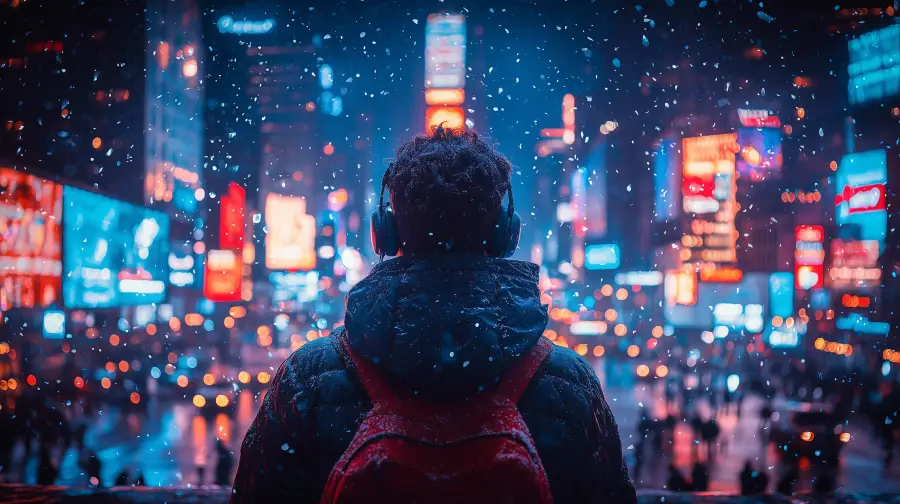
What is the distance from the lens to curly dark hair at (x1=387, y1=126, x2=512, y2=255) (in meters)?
1.65

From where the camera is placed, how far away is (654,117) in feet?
188

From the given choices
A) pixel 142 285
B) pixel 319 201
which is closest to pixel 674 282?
pixel 142 285

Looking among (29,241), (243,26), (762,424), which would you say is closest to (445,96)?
(29,241)

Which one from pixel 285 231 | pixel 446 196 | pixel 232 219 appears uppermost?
pixel 232 219

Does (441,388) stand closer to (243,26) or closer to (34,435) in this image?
(34,435)

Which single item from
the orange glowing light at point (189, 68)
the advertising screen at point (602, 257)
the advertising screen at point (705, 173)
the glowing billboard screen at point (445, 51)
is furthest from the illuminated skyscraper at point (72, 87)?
the advertising screen at point (602, 257)

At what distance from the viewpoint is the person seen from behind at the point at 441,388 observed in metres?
1.43

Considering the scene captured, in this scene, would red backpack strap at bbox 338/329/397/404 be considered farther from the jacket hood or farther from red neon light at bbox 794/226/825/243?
red neon light at bbox 794/226/825/243

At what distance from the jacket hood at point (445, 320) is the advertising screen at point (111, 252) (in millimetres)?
19768

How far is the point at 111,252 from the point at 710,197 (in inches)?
1255

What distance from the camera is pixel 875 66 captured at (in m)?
28.7

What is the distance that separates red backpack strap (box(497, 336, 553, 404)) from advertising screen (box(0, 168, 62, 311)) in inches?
712

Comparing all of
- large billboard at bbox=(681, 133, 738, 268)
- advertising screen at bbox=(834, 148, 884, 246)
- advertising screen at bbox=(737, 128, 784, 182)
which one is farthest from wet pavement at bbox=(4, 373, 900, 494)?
advertising screen at bbox=(737, 128, 784, 182)

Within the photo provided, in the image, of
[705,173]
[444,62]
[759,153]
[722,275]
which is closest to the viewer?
[444,62]
